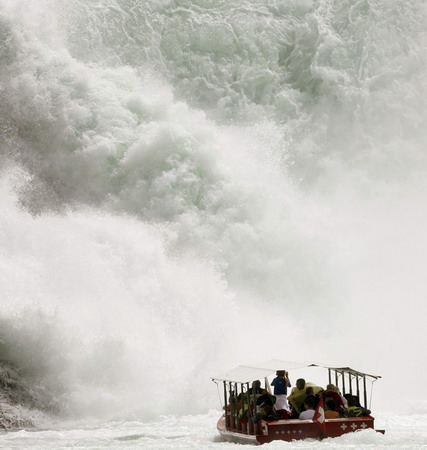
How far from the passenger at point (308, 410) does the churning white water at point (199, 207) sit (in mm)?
977

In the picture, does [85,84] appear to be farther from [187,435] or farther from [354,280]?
[187,435]

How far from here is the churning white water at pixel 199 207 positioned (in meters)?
24.5

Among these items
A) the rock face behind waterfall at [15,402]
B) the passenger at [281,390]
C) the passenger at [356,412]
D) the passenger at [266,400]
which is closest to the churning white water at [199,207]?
the rock face behind waterfall at [15,402]

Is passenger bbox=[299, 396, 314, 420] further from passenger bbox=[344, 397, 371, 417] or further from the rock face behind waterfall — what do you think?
the rock face behind waterfall

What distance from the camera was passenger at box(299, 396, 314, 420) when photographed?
65.6ft

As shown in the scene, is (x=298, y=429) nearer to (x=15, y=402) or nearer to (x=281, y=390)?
(x=281, y=390)

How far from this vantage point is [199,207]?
31234mm

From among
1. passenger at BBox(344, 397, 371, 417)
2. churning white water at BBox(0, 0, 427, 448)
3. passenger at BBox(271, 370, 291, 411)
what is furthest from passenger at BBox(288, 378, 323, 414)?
churning white water at BBox(0, 0, 427, 448)

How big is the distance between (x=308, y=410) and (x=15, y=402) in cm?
686

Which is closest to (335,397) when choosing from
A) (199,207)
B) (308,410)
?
(308,410)

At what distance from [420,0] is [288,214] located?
1090 cm

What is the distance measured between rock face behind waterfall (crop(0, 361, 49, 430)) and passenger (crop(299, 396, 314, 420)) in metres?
6.17

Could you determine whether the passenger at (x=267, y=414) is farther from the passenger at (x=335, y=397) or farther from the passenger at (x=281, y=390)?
the passenger at (x=335, y=397)

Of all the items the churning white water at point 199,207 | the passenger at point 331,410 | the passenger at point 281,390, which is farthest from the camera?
the churning white water at point 199,207
